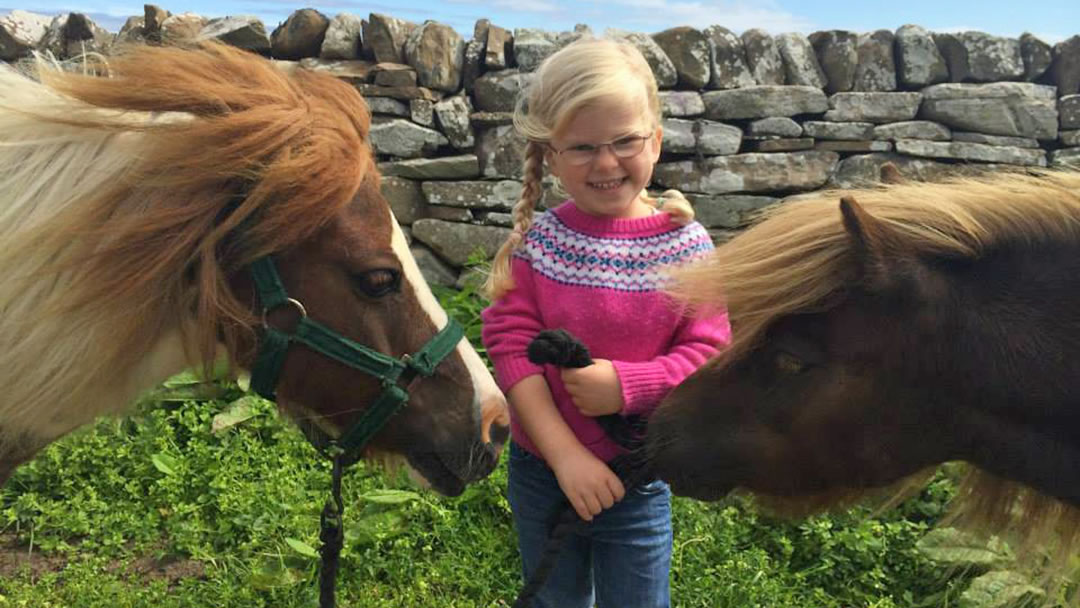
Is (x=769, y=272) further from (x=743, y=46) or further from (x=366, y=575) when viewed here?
(x=743, y=46)

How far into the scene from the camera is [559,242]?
189 cm

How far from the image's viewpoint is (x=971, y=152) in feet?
16.2

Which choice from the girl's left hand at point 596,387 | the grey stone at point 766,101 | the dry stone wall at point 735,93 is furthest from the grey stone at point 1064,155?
the girl's left hand at point 596,387

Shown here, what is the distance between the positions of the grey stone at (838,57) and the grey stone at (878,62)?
5 centimetres

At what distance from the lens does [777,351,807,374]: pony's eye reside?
1582 mm

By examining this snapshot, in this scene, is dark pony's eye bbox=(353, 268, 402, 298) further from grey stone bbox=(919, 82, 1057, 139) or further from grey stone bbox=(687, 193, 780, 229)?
grey stone bbox=(919, 82, 1057, 139)

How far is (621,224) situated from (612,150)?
0.18 metres

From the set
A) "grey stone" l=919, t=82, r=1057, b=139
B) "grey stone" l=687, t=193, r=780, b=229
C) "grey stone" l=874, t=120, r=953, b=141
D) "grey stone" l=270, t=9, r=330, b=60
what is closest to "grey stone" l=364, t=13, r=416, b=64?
"grey stone" l=270, t=9, r=330, b=60

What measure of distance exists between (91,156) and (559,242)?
3.20ft

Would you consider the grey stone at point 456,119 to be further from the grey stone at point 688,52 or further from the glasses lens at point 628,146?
the glasses lens at point 628,146

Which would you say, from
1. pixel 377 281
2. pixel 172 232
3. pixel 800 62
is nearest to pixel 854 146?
pixel 800 62

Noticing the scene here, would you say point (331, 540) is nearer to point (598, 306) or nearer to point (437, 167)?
point (598, 306)

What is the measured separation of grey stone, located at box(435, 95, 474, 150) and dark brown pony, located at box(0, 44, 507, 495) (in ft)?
11.0

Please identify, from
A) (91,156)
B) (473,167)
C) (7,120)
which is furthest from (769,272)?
(473,167)
